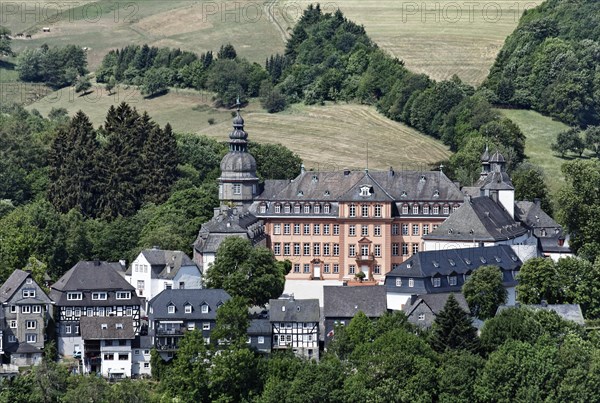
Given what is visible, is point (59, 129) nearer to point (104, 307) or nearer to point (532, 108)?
point (104, 307)

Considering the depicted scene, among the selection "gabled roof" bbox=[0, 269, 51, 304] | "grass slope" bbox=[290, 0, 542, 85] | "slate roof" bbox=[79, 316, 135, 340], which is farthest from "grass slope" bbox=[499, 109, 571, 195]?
"gabled roof" bbox=[0, 269, 51, 304]

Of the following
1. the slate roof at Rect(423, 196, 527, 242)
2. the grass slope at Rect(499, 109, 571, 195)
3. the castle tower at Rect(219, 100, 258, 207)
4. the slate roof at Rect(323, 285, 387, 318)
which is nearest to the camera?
the slate roof at Rect(323, 285, 387, 318)

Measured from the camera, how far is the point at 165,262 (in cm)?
11038

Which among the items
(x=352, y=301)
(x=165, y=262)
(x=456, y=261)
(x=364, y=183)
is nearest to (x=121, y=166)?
(x=364, y=183)

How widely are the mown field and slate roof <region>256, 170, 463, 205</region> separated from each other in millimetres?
26625

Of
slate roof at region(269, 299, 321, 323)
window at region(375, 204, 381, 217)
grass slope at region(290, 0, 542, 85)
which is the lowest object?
slate roof at region(269, 299, 321, 323)

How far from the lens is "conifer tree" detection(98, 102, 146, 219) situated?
130 meters

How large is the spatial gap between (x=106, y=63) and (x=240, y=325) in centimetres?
9395

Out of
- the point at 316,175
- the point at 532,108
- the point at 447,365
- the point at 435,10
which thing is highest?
the point at 435,10

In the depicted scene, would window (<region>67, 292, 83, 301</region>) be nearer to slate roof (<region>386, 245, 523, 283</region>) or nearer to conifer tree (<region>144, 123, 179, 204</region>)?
slate roof (<region>386, 245, 523, 283</region>)

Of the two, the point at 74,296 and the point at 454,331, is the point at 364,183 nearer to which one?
the point at 454,331

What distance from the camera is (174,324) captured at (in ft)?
329

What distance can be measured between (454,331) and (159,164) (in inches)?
1634

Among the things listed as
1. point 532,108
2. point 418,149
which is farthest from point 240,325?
point 532,108
